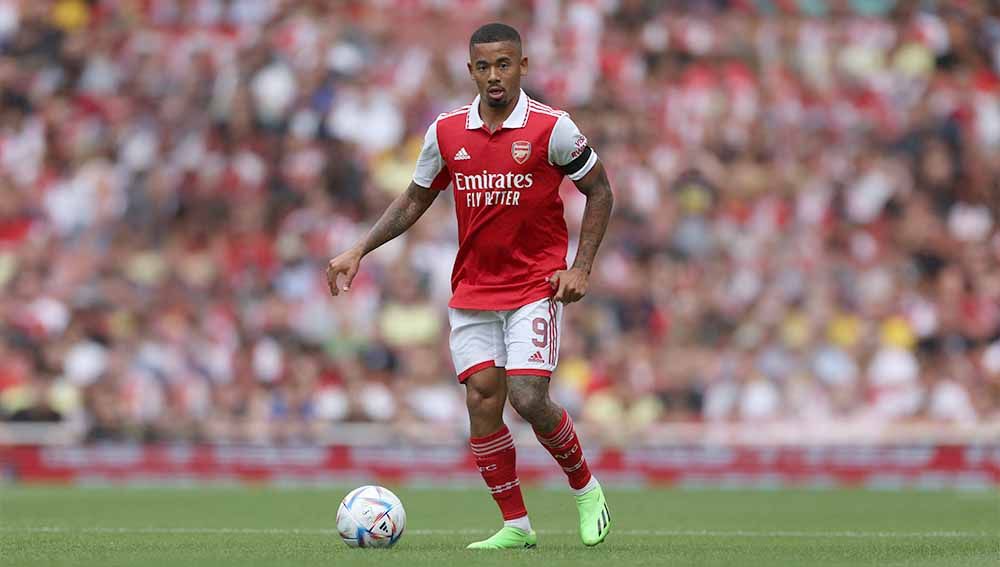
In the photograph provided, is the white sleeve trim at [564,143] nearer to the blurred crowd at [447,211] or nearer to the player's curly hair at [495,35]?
the player's curly hair at [495,35]

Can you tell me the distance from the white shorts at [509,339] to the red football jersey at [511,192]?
0.24 ft

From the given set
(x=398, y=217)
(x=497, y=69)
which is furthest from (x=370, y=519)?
(x=497, y=69)

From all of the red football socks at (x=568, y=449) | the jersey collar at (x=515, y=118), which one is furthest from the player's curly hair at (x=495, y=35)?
the red football socks at (x=568, y=449)

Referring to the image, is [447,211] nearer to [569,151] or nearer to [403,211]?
[403,211]

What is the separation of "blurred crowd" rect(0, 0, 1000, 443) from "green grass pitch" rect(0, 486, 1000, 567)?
7.33 ft

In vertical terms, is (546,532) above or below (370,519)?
below

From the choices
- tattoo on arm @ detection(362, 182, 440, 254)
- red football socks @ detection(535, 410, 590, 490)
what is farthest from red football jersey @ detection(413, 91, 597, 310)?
red football socks @ detection(535, 410, 590, 490)

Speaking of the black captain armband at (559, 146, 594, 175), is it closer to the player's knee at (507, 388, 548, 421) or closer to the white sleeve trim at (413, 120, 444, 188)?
the white sleeve trim at (413, 120, 444, 188)

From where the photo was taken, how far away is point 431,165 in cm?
944

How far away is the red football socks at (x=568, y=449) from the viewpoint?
923 centimetres

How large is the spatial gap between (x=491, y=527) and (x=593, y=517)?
291cm

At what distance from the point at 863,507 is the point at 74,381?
30.3 feet

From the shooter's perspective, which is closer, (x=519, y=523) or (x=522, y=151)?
(x=522, y=151)

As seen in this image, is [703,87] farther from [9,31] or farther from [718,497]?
[9,31]
